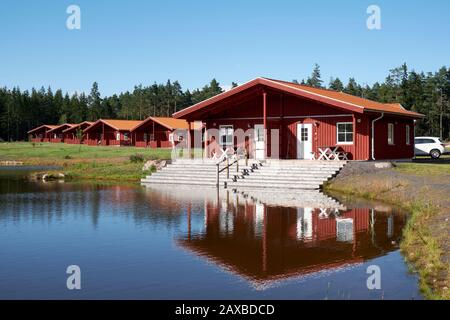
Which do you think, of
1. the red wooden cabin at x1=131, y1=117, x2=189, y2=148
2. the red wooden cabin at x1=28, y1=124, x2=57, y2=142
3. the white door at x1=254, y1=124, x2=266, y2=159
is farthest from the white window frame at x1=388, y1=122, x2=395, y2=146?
the red wooden cabin at x1=28, y1=124, x2=57, y2=142

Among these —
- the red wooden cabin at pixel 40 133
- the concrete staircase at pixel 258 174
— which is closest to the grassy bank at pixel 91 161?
the concrete staircase at pixel 258 174

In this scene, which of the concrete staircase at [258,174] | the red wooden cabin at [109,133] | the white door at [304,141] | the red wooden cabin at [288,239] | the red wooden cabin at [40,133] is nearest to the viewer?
the red wooden cabin at [288,239]

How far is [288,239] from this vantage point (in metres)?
12.1

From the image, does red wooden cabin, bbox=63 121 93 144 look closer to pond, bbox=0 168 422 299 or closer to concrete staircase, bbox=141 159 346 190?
concrete staircase, bbox=141 159 346 190

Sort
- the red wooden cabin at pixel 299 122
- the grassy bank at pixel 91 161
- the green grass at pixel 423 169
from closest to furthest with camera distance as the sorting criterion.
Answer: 1. the green grass at pixel 423 169
2. the red wooden cabin at pixel 299 122
3. the grassy bank at pixel 91 161

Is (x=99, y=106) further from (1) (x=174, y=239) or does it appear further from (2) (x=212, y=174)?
(1) (x=174, y=239)

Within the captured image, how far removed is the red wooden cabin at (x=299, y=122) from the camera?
28.2 metres

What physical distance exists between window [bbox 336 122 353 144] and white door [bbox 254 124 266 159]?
492cm

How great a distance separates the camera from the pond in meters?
8.20

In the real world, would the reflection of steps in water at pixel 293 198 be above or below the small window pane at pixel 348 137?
below

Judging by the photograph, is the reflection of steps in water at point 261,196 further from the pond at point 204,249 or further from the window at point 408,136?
the window at point 408,136

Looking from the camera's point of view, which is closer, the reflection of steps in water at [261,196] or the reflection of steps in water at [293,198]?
the reflection of steps in water at [293,198]

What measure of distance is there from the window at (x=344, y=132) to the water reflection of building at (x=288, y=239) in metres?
12.3

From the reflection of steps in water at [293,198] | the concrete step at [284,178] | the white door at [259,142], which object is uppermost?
the white door at [259,142]
